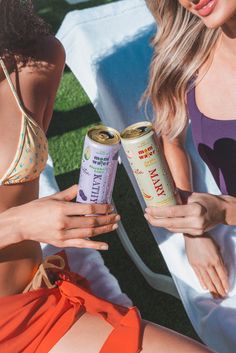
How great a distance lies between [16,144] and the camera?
176cm

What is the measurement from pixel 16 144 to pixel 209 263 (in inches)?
30.9

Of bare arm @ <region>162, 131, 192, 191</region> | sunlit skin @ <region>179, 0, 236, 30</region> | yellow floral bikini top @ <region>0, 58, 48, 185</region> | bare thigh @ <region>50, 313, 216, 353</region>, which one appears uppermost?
sunlit skin @ <region>179, 0, 236, 30</region>

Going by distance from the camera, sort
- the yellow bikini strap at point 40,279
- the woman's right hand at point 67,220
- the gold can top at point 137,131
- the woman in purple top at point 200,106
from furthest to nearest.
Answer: the yellow bikini strap at point 40,279 → the woman in purple top at point 200,106 → the woman's right hand at point 67,220 → the gold can top at point 137,131

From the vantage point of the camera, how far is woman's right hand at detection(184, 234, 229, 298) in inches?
77.9

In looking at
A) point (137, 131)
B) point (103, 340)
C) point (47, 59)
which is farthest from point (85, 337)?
point (47, 59)

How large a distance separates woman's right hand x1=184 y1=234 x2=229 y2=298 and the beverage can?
49cm

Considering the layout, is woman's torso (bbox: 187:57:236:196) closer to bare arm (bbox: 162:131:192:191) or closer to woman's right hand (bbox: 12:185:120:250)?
bare arm (bbox: 162:131:192:191)

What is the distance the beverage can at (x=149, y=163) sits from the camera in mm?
1347

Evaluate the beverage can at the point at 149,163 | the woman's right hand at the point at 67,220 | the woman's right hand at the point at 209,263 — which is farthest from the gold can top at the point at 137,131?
the woman's right hand at the point at 209,263

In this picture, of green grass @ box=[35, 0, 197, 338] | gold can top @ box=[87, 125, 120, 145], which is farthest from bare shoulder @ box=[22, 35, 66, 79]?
green grass @ box=[35, 0, 197, 338]

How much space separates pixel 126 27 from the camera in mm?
2918

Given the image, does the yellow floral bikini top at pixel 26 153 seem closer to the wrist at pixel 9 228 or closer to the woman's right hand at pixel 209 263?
the wrist at pixel 9 228

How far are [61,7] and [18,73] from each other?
3550mm

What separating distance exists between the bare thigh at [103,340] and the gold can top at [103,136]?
0.59m
